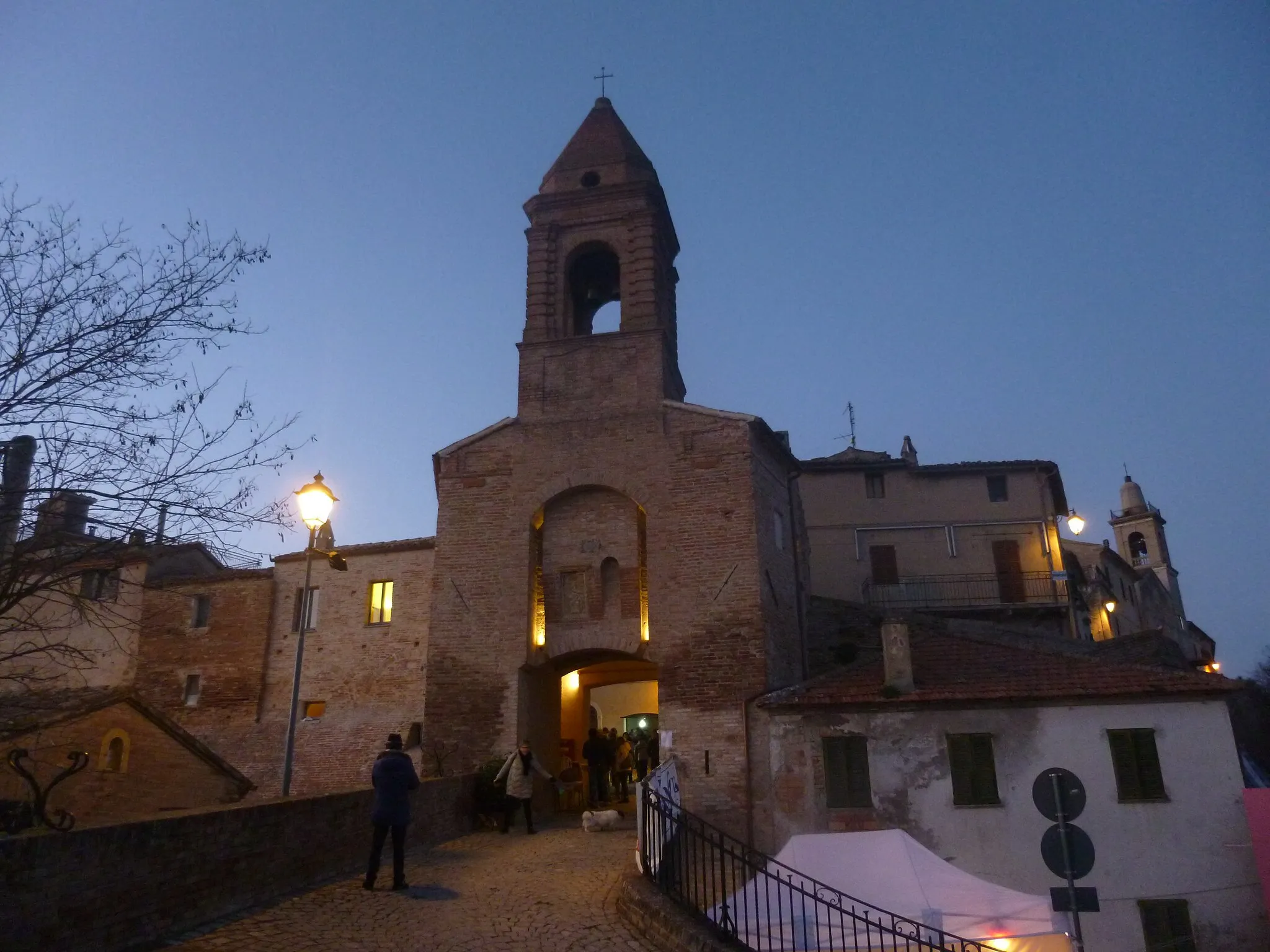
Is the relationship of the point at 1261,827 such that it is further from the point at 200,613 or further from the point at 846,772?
the point at 200,613

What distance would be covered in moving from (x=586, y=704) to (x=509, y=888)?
12270 mm

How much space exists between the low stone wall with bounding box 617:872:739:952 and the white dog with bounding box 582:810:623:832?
5.24 metres

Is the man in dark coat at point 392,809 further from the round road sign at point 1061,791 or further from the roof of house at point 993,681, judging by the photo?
the roof of house at point 993,681

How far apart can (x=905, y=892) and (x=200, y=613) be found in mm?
19925

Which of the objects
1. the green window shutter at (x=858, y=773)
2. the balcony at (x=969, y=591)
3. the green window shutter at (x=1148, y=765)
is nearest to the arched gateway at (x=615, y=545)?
the green window shutter at (x=858, y=773)

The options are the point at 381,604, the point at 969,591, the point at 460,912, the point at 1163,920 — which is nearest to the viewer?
the point at 460,912

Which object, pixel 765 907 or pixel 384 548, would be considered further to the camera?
pixel 384 548

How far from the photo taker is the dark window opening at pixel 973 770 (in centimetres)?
1530

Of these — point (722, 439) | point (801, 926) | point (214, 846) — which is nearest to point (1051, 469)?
point (722, 439)

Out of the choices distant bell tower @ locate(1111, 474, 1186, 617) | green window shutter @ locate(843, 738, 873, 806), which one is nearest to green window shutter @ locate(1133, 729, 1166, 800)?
green window shutter @ locate(843, 738, 873, 806)

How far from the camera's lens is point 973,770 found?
15477mm

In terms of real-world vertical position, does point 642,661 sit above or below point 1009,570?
below

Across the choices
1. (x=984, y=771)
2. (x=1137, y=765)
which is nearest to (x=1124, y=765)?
(x=1137, y=765)

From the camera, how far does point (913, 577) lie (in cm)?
3025
